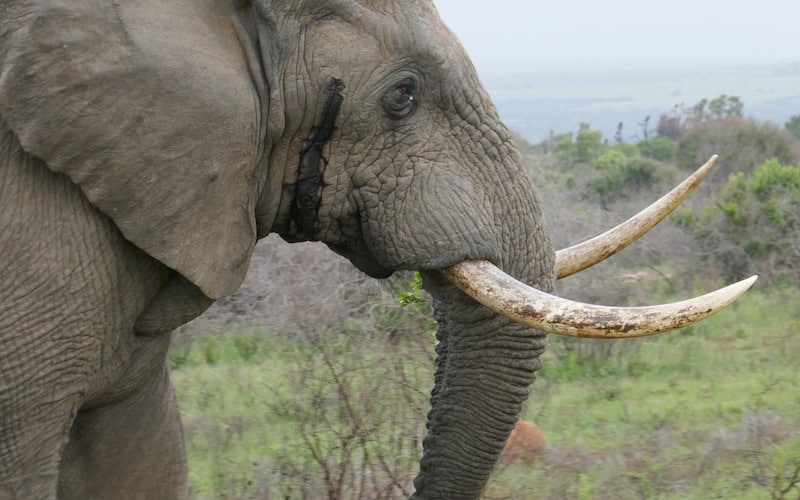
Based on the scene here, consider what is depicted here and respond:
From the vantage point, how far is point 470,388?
121 inches

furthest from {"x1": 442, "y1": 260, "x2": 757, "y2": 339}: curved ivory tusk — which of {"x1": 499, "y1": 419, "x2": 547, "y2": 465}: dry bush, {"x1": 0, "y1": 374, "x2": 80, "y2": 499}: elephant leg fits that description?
{"x1": 499, "y1": 419, "x2": 547, "y2": 465}: dry bush

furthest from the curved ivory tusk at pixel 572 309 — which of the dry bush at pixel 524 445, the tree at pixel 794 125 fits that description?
the tree at pixel 794 125

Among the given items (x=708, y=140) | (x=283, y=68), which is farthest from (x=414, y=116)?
(x=708, y=140)

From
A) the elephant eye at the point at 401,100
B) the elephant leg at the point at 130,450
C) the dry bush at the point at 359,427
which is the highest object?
the elephant eye at the point at 401,100

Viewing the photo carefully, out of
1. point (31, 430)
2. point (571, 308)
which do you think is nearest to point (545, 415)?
point (571, 308)

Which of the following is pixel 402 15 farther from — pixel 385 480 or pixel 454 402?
pixel 385 480

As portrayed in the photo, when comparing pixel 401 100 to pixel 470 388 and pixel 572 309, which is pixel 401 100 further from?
pixel 470 388

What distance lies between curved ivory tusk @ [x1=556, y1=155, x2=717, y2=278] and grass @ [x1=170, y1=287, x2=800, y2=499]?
0.97m

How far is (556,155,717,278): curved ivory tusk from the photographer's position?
3094mm

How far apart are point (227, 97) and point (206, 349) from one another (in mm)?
3724

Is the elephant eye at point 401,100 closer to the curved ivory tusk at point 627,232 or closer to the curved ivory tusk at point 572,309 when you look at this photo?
the curved ivory tusk at point 572,309

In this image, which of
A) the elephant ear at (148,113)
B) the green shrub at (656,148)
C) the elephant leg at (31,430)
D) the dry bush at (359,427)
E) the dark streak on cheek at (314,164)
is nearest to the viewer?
the elephant ear at (148,113)

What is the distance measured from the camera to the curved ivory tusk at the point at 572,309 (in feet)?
8.55

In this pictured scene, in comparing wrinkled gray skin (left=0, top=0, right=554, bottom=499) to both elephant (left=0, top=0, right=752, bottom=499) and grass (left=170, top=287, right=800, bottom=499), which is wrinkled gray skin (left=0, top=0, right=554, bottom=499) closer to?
elephant (left=0, top=0, right=752, bottom=499)
